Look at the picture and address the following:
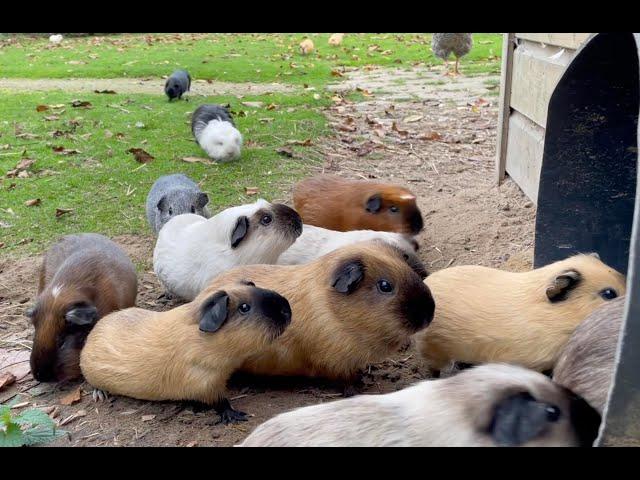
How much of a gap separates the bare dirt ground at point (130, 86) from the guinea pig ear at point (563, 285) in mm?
9278

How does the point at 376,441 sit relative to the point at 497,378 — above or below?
below

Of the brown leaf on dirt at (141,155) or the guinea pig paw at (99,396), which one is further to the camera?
the brown leaf on dirt at (141,155)

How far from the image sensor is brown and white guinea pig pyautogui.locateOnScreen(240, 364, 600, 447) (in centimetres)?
183

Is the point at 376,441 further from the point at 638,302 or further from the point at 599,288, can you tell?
the point at 599,288

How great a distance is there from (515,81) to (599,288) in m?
3.22

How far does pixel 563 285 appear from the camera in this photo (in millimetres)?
2799

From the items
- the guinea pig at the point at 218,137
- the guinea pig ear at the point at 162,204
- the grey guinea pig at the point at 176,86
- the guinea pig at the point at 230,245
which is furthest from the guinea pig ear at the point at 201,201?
the grey guinea pig at the point at 176,86

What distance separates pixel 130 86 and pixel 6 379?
10003 mm

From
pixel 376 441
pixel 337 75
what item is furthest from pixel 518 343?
pixel 337 75

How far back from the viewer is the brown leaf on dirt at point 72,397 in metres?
3.17

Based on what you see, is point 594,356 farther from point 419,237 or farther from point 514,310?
point 419,237

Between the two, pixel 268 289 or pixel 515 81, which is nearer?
pixel 268 289

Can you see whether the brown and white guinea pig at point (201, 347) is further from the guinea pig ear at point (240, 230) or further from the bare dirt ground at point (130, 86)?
the bare dirt ground at point (130, 86)
